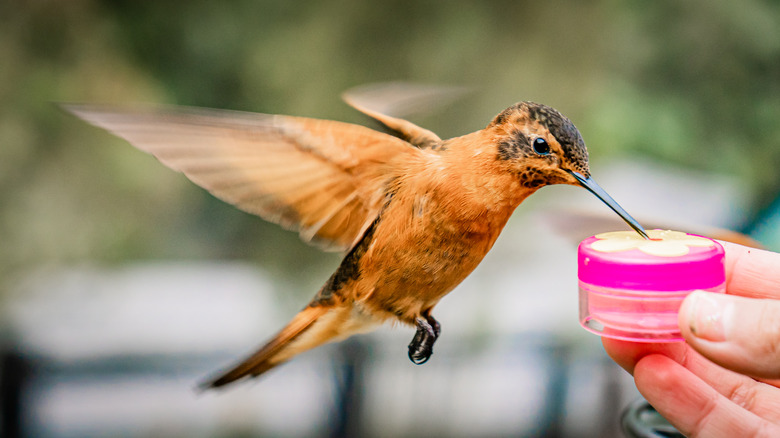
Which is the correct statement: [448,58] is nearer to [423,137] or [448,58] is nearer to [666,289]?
[423,137]

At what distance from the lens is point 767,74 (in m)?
1.34

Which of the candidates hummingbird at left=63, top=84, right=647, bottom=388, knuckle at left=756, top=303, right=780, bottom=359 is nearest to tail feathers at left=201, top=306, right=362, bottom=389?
hummingbird at left=63, top=84, right=647, bottom=388

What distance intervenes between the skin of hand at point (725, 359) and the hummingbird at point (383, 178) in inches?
4.1

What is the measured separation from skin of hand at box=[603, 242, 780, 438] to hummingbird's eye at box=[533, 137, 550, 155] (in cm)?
18

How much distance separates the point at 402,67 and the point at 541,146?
848 mm

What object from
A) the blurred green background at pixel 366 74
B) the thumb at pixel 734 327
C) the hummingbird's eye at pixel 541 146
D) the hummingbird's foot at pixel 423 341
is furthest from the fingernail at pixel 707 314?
the blurred green background at pixel 366 74

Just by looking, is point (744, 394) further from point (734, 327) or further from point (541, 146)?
point (541, 146)

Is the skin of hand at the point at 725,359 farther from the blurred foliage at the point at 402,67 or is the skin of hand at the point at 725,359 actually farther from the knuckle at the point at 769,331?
the blurred foliage at the point at 402,67

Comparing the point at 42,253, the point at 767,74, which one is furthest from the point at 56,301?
the point at 767,74

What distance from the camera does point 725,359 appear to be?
0.54 metres

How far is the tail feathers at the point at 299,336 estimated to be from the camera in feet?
2.43

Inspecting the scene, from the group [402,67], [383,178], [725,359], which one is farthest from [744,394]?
[402,67]

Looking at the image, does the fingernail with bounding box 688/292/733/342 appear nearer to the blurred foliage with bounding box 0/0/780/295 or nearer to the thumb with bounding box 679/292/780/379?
the thumb with bounding box 679/292/780/379

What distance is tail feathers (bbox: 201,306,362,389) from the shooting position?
0.74m
